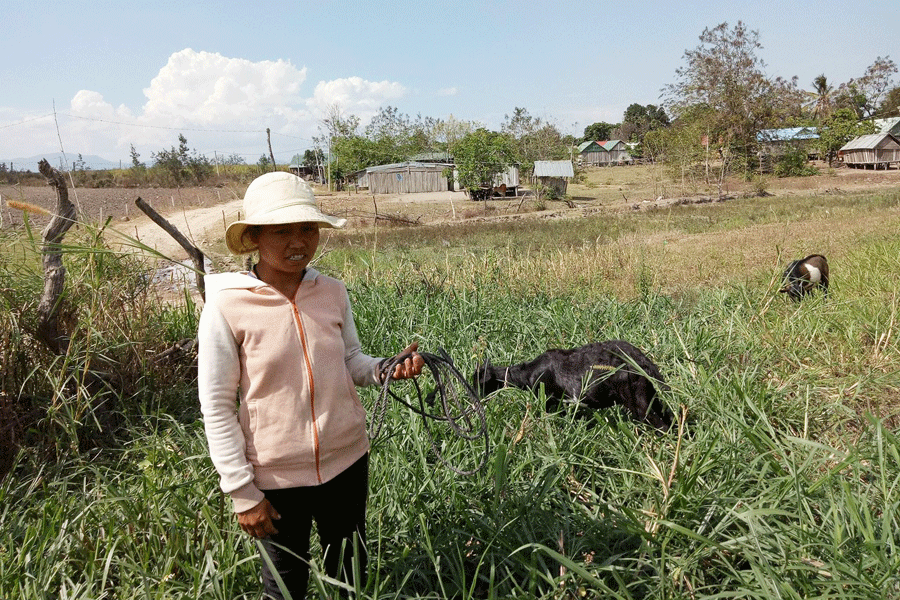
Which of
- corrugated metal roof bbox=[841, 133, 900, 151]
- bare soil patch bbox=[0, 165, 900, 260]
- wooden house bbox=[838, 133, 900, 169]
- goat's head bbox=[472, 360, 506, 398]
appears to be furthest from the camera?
wooden house bbox=[838, 133, 900, 169]

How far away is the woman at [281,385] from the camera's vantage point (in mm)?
1485

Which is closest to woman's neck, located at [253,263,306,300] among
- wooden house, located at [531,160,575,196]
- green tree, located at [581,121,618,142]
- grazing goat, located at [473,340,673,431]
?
grazing goat, located at [473,340,673,431]

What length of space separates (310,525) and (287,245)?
74 cm

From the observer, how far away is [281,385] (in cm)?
153

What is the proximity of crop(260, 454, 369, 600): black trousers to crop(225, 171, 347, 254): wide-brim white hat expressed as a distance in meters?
0.66

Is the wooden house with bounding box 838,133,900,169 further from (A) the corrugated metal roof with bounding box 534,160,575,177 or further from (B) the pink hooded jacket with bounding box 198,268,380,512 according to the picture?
(B) the pink hooded jacket with bounding box 198,268,380,512

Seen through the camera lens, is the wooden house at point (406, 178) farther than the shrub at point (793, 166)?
Yes

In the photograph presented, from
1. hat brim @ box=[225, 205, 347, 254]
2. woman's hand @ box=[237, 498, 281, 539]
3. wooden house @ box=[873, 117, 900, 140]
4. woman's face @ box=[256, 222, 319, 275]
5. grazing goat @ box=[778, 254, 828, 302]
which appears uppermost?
wooden house @ box=[873, 117, 900, 140]

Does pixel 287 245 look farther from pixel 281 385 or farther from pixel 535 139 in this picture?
pixel 535 139

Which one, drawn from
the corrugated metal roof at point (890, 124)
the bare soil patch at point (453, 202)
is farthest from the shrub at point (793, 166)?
the corrugated metal roof at point (890, 124)

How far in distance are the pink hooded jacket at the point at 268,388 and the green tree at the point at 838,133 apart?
1851 inches

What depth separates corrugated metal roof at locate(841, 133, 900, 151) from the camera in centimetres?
3844

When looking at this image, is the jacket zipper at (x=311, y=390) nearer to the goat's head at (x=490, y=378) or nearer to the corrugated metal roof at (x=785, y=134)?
the goat's head at (x=490, y=378)

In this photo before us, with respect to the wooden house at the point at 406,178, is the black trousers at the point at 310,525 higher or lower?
lower
